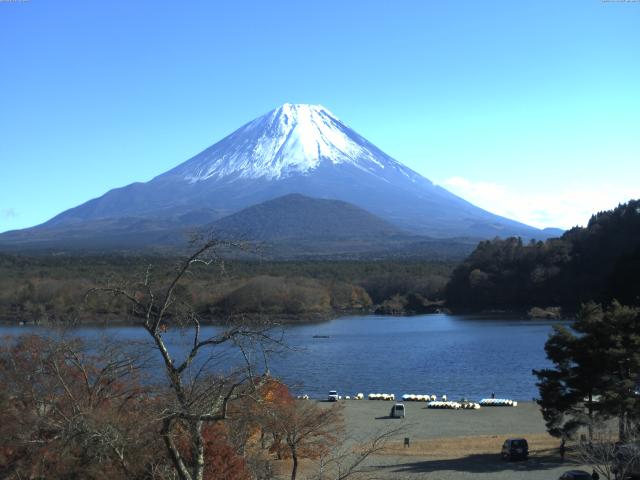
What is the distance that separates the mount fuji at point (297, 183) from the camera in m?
148

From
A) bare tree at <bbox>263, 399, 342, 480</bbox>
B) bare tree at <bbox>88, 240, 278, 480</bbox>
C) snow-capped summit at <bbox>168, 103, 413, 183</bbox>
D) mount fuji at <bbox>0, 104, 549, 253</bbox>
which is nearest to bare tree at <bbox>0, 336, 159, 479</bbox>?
bare tree at <bbox>88, 240, 278, 480</bbox>

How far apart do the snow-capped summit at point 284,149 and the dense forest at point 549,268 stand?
108952 millimetres

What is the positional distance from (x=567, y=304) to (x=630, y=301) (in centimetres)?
1513

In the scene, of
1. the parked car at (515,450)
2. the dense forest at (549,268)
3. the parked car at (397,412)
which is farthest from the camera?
the dense forest at (549,268)

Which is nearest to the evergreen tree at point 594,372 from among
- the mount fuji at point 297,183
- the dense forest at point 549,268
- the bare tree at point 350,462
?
the bare tree at point 350,462

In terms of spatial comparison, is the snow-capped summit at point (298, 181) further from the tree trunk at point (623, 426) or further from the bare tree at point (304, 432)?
the bare tree at point (304, 432)

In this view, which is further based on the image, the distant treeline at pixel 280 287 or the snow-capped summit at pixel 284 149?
the snow-capped summit at pixel 284 149

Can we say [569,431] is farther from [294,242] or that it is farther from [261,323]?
[294,242]

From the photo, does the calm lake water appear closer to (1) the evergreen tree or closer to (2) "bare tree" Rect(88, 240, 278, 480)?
(1) the evergreen tree

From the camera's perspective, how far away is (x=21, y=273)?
185 ft

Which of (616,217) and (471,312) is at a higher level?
(616,217)

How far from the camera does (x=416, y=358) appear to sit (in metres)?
31.5

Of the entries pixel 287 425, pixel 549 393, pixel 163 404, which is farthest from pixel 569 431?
pixel 163 404

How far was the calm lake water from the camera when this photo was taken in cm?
2447
